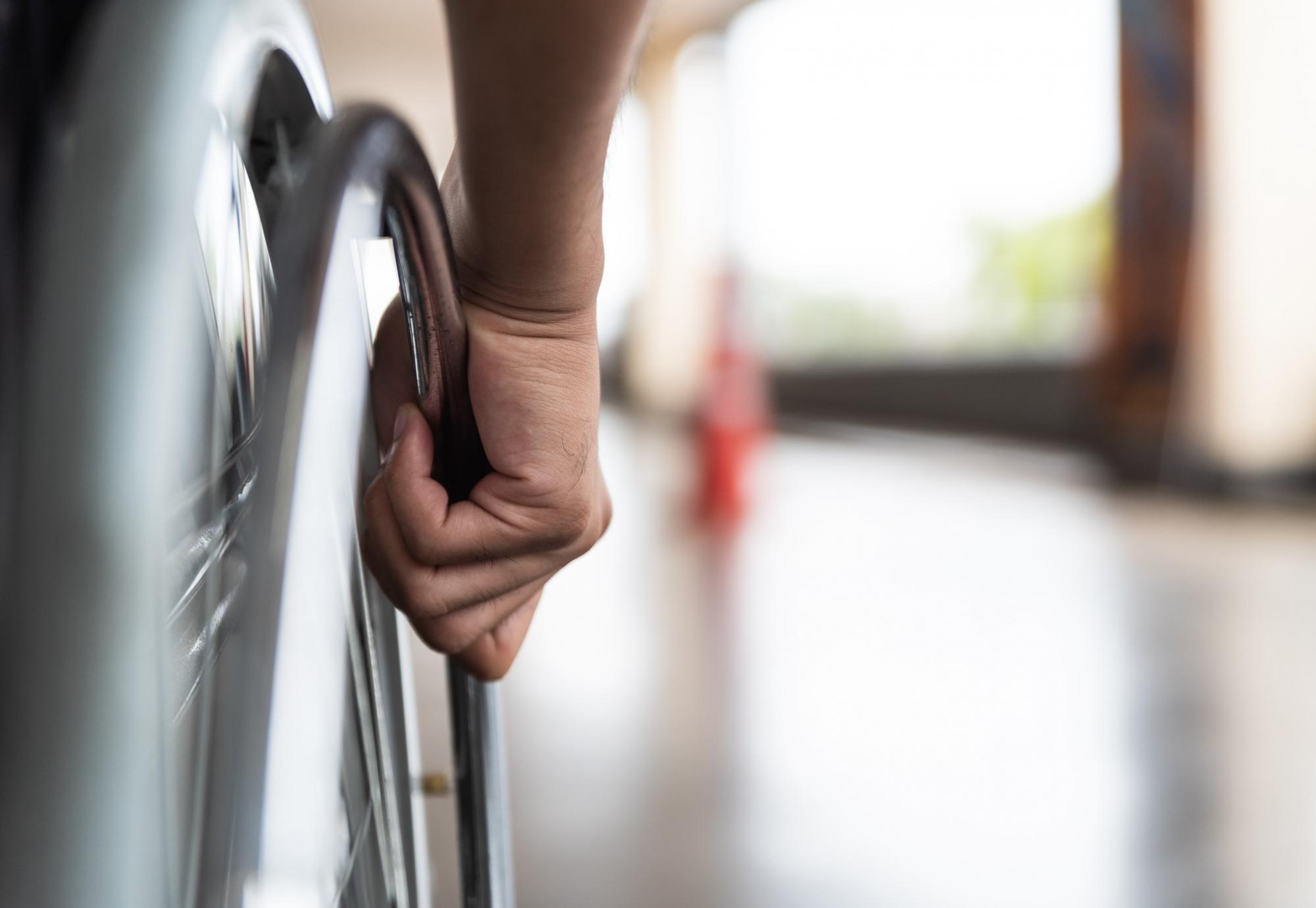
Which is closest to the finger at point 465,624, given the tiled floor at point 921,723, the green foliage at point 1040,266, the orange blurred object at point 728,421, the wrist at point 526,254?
the wrist at point 526,254

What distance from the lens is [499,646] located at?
0.51 metres

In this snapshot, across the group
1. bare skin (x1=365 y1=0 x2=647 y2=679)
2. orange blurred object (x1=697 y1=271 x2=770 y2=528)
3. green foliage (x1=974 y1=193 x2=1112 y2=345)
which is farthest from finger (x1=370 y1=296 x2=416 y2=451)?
green foliage (x1=974 y1=193 x2=1112 y2=345)

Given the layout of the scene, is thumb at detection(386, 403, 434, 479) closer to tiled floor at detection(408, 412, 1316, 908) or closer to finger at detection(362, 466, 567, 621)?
finger at detection(362, 466, 567, 621)

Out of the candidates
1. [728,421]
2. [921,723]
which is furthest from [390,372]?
[728,421]

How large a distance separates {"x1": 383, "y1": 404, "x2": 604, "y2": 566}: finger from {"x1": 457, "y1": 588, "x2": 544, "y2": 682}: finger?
0.06 metres

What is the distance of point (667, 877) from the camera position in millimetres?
1502

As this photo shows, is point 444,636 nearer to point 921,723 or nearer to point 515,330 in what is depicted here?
point 515,330

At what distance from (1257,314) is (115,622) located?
485 centimetres

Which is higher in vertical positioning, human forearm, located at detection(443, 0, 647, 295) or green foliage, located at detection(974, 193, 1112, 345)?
green foliage, located at detection(974, 193, 1112, 345)

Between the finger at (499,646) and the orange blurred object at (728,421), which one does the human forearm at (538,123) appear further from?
the orange blurred object at (728,421)

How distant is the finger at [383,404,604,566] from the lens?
0.41 meters

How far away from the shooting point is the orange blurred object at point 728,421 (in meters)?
4.36

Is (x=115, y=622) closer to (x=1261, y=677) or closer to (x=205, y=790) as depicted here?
(x=205, y=790)

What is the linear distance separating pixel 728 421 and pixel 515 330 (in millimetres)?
3933
